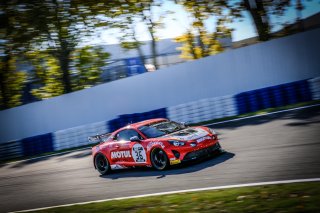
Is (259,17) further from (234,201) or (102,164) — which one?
(234,201)

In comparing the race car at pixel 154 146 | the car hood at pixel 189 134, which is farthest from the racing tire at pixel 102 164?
the car hood at pixel 189 134

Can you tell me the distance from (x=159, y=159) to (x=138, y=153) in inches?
27.2

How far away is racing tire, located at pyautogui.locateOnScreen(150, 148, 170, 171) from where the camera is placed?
9.71m

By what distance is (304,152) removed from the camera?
8.50 meters

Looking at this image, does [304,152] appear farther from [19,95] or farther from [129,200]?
[19,95]

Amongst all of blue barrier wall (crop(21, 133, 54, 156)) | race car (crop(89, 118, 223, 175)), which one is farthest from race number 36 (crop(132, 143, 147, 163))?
blue barrier wall (crop(21, 133, 54, 156))

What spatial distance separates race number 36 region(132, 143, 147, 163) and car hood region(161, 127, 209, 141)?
30.4 inches

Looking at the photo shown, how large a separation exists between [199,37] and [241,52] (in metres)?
10.4

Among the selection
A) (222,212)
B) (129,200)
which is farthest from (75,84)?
(222,212)

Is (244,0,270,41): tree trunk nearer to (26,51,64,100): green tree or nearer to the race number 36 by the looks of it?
(26,51,64,100): green tree

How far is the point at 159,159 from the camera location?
32.5ft

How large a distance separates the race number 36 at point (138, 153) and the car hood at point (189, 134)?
773 mm

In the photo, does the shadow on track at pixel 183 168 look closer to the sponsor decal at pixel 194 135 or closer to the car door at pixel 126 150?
the car door at pixel 126 150

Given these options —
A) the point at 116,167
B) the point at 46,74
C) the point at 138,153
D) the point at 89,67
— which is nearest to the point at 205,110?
the point at 116,167
